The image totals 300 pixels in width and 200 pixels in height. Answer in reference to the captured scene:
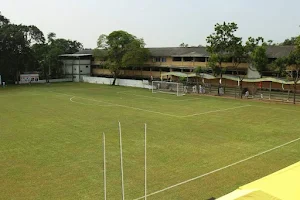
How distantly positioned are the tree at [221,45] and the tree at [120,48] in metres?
13.3

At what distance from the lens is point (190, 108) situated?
2569 centimetres

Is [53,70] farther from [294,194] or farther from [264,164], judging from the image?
[294,194]

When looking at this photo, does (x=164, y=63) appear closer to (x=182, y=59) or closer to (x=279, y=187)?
(x=182, y=59)

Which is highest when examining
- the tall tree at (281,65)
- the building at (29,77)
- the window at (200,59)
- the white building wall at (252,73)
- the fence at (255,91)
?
the window at (200,59)

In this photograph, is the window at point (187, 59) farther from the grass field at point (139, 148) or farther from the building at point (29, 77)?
the building at point (29, 77)

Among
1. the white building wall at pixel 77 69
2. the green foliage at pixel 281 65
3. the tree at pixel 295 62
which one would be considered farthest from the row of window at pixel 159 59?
the tree at pixel 295 62

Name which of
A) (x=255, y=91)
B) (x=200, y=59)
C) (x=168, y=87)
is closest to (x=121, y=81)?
(x=168, y=87)

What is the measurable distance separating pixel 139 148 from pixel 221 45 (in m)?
24.6

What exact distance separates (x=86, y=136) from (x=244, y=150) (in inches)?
312

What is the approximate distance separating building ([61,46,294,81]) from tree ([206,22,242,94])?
8.05 ft

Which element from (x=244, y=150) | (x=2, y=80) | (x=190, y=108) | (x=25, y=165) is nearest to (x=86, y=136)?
(x=25, y=165)

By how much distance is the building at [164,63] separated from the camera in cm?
3719

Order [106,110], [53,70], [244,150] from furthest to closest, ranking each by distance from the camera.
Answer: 1. [53,70]
2. [106,110]
3. [244,150]

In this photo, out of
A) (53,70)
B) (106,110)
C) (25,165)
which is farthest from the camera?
(53,70)
